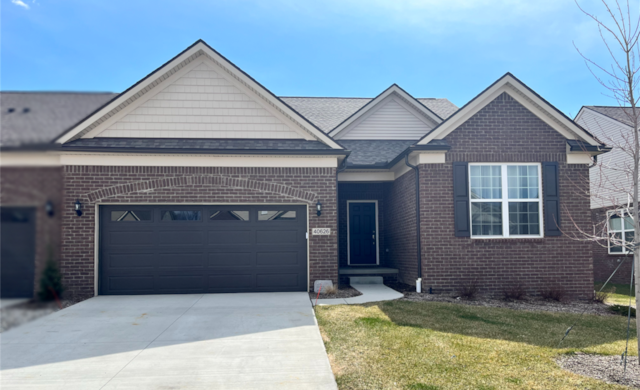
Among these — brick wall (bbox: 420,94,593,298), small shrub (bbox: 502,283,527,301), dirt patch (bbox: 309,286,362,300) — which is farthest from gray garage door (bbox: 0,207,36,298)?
small shrub (bbox: 502,283,527,301)

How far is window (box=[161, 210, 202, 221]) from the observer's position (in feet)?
37.1

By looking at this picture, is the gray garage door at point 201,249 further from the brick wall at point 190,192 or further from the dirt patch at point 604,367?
the dirt patch at point 604,367

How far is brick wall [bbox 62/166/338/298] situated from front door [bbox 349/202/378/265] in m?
3.59

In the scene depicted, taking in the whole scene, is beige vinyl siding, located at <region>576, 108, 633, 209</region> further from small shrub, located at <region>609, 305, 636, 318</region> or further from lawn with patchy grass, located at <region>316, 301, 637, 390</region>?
lawn with patchy grass, located at <region>316, 301, 637, 390</region>

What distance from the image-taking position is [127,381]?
540 centimetres

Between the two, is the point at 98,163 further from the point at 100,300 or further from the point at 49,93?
the point at 49,93

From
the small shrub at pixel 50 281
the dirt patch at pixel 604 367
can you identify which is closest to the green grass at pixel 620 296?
the dirt patch at pixel 604 367

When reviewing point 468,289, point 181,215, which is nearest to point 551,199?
point 468,289

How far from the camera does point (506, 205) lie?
11406 millimetres

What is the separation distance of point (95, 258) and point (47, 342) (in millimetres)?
4189

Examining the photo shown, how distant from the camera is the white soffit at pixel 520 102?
1143 cm

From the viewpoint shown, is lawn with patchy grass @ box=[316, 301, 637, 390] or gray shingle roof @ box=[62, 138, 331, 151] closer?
lawn with patchy grass @ box=[316, 301, 637, 390]

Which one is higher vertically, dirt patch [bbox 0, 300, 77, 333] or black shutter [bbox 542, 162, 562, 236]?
black shutter [bbox 542, 162, 562, 236]

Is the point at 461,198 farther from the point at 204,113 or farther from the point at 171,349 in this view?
the point at 171,349
